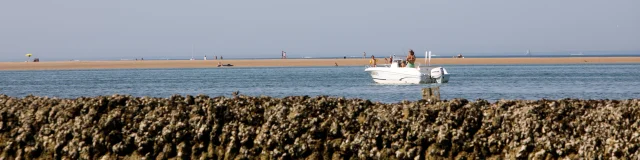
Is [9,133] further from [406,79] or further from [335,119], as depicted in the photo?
[406,79]

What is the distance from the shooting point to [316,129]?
11094mm

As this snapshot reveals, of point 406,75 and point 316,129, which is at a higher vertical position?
point 316,129

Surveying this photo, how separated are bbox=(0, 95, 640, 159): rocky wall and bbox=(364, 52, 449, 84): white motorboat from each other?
1292 inches

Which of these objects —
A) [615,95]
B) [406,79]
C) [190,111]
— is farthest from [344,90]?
[190,111]

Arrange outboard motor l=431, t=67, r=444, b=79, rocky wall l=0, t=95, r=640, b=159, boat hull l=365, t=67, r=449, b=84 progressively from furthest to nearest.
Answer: outboard motor l=431, t=67, r=444, b=79
boat hull l=365, t=67, r=449, b=84
rocky wall l=0, t=95, r=640, b=159

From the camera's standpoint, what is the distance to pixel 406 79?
4434 cm

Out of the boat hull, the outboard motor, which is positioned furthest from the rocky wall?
the outboard motor

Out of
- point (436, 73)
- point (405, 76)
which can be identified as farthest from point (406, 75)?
point (436, 73)

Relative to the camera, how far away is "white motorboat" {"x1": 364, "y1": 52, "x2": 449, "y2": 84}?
1745 inches

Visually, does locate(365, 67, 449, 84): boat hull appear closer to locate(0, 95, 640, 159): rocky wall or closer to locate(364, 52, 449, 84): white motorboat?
locate(364, 52, 449, 84): white motorboat

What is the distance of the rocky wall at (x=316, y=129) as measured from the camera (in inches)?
410

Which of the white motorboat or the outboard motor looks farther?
the outboard motor

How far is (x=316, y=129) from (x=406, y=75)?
1320 inches

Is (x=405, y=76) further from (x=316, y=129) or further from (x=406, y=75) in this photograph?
(x=316, y=129)
